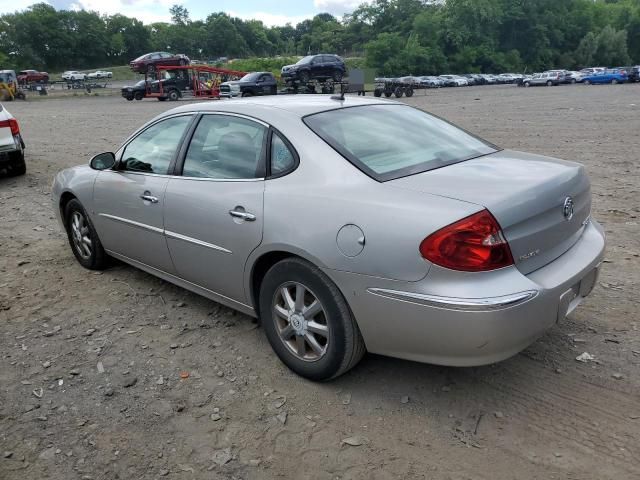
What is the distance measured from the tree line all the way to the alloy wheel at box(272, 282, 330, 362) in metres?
76.8

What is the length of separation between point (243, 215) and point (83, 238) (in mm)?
2457

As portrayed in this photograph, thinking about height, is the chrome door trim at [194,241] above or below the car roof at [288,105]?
below

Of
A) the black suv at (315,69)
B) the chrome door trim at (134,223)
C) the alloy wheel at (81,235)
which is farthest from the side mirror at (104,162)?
the black suv at (315,69)

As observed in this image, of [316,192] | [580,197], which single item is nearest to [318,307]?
[316,192]

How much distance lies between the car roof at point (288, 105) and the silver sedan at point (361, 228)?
15mm

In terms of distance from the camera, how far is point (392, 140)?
3.30 m

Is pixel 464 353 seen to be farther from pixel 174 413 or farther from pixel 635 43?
pixel 635 43

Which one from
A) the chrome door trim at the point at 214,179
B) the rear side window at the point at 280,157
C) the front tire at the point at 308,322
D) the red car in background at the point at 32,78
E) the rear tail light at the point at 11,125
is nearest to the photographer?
the front tire at the point at 308,322

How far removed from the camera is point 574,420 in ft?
8.95

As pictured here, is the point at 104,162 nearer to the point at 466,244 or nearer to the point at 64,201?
the point at 64,201

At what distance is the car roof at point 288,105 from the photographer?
345cm

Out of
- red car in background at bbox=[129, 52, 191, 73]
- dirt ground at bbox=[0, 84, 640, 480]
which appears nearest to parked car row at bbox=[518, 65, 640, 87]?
red car in background at bbox=[129, 52, 191, 73]

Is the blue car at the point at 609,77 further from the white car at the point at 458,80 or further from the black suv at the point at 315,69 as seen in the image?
the black suv at the point at 315,69

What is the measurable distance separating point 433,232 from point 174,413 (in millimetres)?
1714
